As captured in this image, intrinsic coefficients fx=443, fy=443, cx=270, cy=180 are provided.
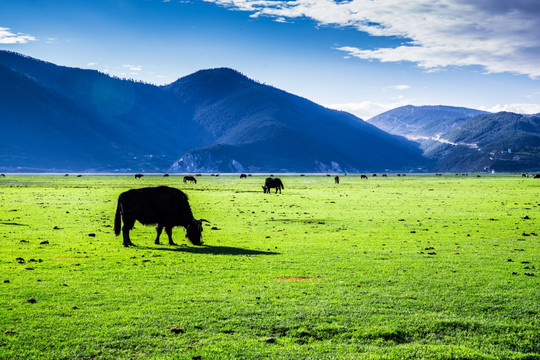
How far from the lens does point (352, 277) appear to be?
15.3 metres

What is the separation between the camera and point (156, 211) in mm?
22953

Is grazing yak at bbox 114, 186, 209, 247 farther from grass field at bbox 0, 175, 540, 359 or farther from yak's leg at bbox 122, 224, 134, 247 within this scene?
grass field at bbox 0, 175, 540, 359

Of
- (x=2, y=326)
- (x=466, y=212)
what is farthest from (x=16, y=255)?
(x=466, y=212)

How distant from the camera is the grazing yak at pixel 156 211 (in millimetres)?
22625

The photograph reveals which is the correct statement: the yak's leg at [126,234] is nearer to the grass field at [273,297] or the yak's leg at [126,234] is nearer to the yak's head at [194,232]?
the grass field at [273,297]

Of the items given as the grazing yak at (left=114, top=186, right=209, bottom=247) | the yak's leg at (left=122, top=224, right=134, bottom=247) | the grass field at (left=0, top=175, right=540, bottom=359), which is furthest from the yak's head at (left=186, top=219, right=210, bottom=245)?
the yak's leg at (left=122, top=224, right=134, bottom=247)

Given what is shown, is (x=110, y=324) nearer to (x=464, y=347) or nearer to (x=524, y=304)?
(x=464, y=347)

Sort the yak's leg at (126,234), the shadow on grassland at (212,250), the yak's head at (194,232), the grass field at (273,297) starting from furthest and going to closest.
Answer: the yak's head at (194,232)
the yak's leg at (126,234)
the shadow on grassland at (212,250)
the grass field at (273,297)

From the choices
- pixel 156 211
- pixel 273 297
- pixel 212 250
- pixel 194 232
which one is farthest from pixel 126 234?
pixel 273 297

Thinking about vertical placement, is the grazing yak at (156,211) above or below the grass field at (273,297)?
above

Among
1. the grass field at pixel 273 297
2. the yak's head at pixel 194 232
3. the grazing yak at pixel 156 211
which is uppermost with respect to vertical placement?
the grazing yak at pixel 156 211

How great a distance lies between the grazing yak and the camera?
22.6 metres

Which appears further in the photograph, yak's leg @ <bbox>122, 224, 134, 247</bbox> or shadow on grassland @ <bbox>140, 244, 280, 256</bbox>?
yak's leg @ <bbox>122, 224, 134, 247</bbox>

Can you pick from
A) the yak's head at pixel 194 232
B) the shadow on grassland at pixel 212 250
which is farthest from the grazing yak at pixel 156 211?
the shadow on grassland at pixel 212 250
